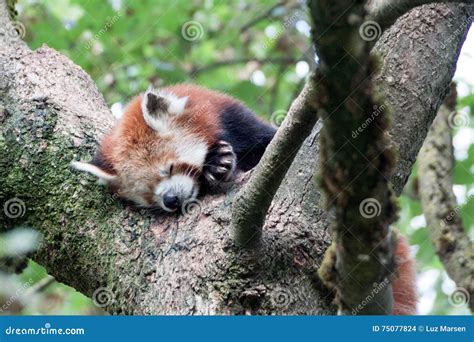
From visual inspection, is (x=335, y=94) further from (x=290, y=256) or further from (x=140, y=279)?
(x=140, y=279)

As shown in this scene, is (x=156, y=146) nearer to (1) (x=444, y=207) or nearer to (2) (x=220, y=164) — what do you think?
(2) (x=220, y=164)

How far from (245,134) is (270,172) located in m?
2.00

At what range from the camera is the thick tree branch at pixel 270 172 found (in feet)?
6.50

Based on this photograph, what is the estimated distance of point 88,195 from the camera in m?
3.05

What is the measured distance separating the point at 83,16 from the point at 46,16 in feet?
1.82

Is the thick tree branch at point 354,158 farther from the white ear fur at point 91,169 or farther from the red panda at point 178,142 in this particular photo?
the red panda at point 178,142

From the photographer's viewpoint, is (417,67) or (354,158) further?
(417,67)

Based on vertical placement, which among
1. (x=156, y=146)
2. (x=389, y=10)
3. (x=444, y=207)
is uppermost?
(x=389, y=10)

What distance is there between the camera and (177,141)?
4086 mm

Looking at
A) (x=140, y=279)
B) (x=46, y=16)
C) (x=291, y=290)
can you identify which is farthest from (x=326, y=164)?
(x=46, y=16)

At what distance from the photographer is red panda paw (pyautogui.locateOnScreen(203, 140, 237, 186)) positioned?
3396mm

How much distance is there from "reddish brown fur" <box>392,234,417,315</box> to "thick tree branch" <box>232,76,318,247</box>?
118 cm

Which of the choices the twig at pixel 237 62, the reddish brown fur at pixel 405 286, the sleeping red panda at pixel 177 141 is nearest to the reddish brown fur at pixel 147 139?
the sleeping red panda at pixel 177 141

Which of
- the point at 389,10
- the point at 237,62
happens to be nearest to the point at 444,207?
the point at 389,10
